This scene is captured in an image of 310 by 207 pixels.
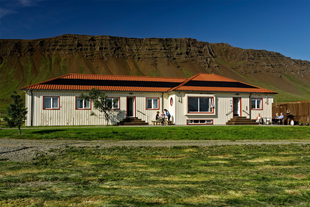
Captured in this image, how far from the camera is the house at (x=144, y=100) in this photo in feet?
78.6

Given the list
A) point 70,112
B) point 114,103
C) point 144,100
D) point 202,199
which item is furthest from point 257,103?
point 202,199

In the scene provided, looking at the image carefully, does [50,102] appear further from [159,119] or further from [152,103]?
[159,119]

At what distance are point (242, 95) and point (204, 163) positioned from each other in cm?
2136

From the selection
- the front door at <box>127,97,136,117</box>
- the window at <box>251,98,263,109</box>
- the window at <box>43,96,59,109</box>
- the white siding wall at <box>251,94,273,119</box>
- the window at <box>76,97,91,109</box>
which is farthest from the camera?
the white siding wall at <box>251,94,273,119</box>

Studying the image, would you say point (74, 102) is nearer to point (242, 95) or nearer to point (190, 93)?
point (190, 93)

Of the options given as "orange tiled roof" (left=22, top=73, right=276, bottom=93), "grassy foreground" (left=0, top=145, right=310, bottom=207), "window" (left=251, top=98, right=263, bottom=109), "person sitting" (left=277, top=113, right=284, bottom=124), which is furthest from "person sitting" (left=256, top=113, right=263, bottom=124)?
"grassy foreground" (left=0, top=145, right=310, bottom=207)

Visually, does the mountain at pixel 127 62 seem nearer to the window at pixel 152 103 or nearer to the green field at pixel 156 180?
the window at pixel 152 103

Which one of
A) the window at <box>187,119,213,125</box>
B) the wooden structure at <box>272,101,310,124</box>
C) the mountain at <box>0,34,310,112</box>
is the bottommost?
the window at <box>187,119,213,125</box>

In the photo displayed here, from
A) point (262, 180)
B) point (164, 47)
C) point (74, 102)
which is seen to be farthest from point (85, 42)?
point (262, 180)

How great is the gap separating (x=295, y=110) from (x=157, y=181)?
25760 mm

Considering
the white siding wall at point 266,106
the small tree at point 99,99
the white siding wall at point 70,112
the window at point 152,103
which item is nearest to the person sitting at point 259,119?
the white siding wall at point 266,106

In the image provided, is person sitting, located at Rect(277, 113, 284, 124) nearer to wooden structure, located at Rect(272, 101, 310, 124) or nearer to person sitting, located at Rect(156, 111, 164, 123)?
wooden structure, located at Rect(272, 101, 310, 124)

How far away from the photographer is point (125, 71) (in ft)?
411

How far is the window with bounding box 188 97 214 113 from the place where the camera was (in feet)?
82.8
